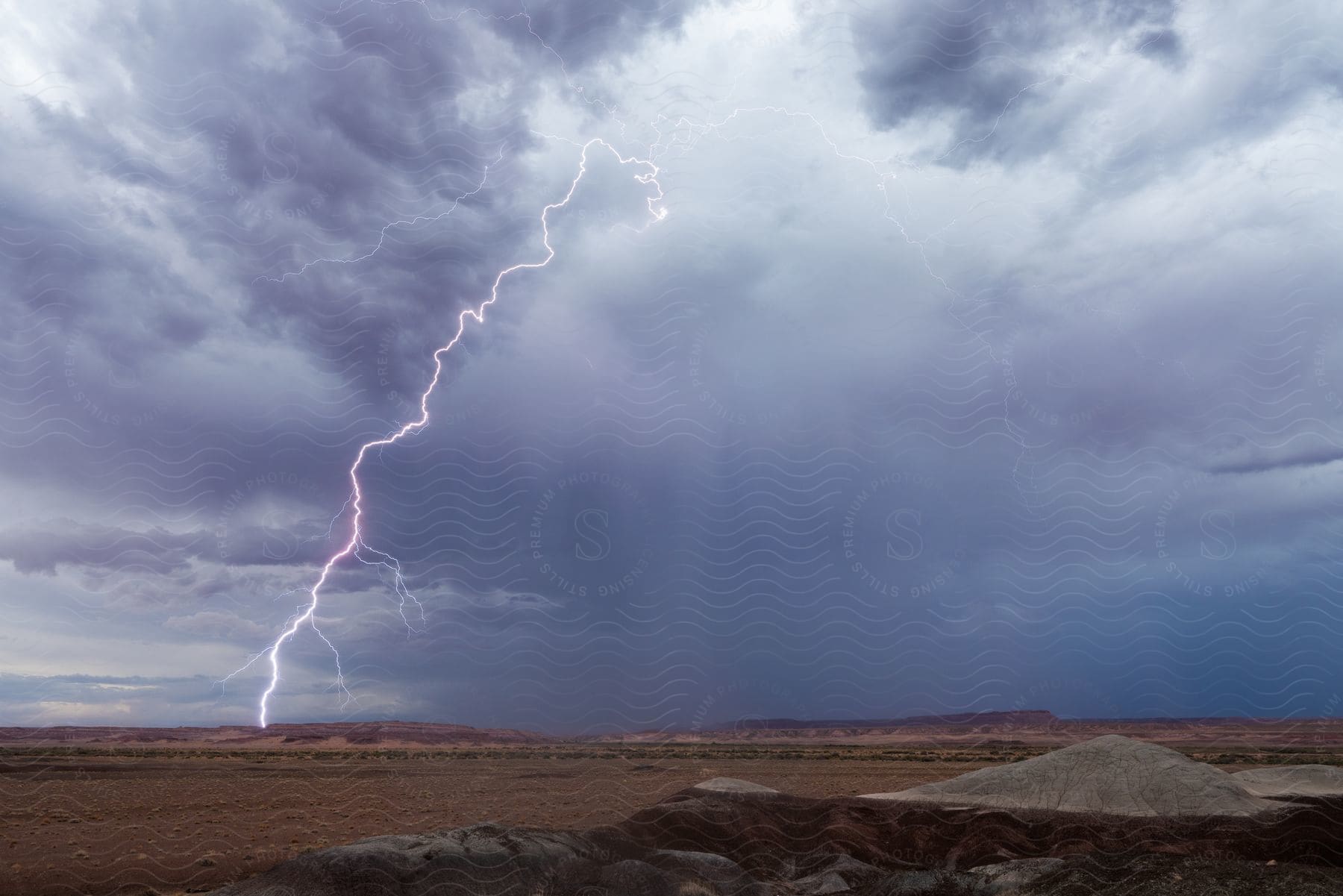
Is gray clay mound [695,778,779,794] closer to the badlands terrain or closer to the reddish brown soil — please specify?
the badlands terrain

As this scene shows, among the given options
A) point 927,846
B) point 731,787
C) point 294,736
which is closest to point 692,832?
point 731,787

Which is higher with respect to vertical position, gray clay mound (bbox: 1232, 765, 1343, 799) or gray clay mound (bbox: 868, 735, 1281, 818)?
gray clay mound (bbox: 868, 735, 1281, 818)

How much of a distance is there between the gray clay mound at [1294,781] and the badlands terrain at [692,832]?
0.36 ft

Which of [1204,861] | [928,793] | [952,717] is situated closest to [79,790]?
[928,793]

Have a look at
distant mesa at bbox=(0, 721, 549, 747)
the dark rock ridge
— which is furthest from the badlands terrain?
distant mesa at bbox=(0, 721, 549, 747)

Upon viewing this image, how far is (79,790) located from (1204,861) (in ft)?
117

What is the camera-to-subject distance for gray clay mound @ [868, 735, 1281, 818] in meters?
17.4

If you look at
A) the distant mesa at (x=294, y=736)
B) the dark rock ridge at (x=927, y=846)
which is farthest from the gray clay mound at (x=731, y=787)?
the distant mesa at (x=294, y=736)

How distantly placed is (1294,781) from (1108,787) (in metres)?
7.45

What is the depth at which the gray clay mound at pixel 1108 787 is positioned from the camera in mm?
17377

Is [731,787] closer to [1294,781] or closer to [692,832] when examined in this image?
[692,832]

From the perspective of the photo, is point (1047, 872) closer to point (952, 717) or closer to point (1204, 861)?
point (1204, 861)

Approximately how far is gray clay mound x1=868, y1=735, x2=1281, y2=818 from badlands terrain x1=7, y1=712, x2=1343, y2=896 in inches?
2.2

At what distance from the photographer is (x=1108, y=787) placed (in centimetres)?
1869
